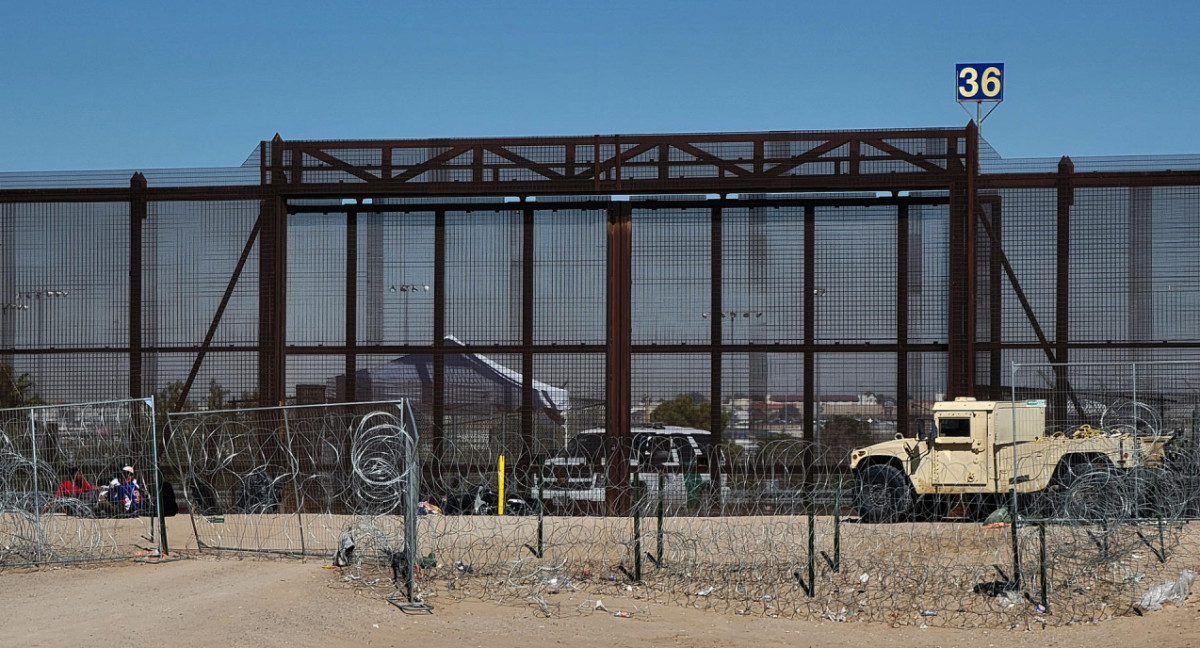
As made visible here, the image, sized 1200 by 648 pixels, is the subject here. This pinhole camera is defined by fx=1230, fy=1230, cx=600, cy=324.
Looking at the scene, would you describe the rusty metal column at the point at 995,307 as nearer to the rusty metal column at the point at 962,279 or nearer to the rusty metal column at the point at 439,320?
the rusty metal column at the point at 962,279

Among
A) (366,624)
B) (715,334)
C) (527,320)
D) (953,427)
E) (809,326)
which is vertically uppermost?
(527,320)

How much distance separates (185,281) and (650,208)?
26.3 ft

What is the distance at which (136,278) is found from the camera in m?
21.0

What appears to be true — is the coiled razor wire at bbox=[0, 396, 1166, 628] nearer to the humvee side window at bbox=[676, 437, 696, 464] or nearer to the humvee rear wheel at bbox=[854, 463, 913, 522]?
the humvee rear wheel at bbox=[854, 463, 913, 522]

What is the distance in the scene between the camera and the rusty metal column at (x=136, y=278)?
68.6 feet

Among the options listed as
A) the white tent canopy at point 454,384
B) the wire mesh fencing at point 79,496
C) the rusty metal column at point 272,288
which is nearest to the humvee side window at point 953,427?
the white tent canopy at point 454,384

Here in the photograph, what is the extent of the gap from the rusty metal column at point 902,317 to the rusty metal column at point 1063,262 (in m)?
2.33

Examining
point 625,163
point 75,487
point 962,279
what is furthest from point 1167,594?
point 75,487

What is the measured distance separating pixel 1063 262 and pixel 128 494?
1504 cm

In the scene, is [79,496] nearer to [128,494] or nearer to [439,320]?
[128,494]

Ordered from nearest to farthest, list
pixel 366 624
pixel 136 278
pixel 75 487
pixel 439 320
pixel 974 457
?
pixel 366 624, pixel 974 457, pixel 75 487, pixel 439 320, pixel 136 278

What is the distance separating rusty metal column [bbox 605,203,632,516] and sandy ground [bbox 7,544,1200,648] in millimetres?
6827

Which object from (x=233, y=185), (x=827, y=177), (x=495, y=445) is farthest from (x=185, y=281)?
(x=827, y=177)

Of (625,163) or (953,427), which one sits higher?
(625,163)
